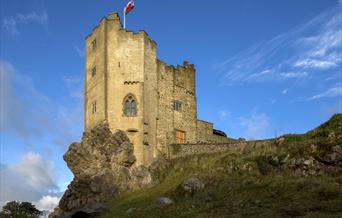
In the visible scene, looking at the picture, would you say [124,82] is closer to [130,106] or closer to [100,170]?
[130,106]

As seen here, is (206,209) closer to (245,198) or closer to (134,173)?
(245,198)

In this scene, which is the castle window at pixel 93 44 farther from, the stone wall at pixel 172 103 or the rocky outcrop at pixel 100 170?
the rocky outcrop at pixel 100 170

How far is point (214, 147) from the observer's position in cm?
4694

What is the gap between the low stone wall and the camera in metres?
42.1

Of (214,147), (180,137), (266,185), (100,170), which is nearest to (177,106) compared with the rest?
(180,137)

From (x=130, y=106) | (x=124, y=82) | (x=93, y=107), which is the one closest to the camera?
(x=130, y=106)

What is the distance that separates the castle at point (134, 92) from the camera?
4925 cm

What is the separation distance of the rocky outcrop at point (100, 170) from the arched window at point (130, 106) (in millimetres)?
2335

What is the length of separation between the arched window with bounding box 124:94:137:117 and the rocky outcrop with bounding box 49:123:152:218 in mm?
2335

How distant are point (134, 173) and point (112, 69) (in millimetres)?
11613

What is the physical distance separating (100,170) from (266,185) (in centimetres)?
2040

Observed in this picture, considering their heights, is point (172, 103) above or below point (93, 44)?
below

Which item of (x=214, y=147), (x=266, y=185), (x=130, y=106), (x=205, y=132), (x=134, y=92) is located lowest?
(x=266, y=185)

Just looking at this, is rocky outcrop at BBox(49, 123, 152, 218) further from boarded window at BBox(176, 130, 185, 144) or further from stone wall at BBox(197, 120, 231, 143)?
stone wall at BBox(197, 120, 231, 143)
